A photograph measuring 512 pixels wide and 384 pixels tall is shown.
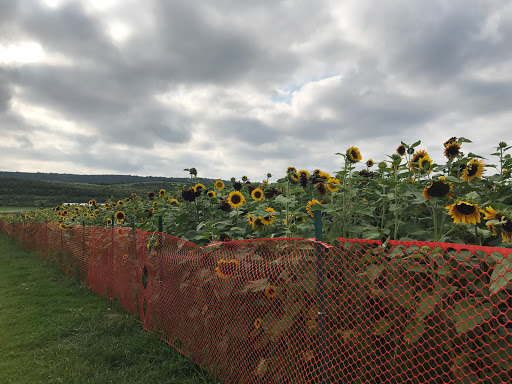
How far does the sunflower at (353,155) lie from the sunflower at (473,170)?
0.84 metres

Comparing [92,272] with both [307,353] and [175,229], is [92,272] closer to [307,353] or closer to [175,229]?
[175,229]

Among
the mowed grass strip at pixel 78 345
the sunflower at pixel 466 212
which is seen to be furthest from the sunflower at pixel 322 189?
the mowed grass strip at pixel 78 345

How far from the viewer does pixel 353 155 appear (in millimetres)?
3186

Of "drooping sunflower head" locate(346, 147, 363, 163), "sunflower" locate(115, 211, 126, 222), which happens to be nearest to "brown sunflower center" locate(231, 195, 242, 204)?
"drooping sunflower head" locate(346, 147, 363, 163)

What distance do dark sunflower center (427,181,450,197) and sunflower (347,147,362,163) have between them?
3.14 ft

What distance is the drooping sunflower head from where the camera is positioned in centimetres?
313

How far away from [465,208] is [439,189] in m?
0.23

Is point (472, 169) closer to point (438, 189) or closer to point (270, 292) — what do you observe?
point (438, 189)

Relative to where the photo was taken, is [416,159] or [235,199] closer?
[416,159]

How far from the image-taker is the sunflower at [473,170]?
2684 mm

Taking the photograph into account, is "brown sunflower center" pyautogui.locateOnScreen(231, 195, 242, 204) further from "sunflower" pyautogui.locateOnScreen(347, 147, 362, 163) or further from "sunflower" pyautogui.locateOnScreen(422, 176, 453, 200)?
"sunflower" pyautogui.locateOnScreen(422, 176, 453, 200)

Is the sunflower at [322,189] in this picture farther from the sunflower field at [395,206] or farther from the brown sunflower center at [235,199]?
the brown sunflower center at [235,199]

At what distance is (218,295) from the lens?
3293 mm

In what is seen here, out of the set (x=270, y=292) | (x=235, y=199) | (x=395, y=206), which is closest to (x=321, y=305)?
(x=270, y=292)
